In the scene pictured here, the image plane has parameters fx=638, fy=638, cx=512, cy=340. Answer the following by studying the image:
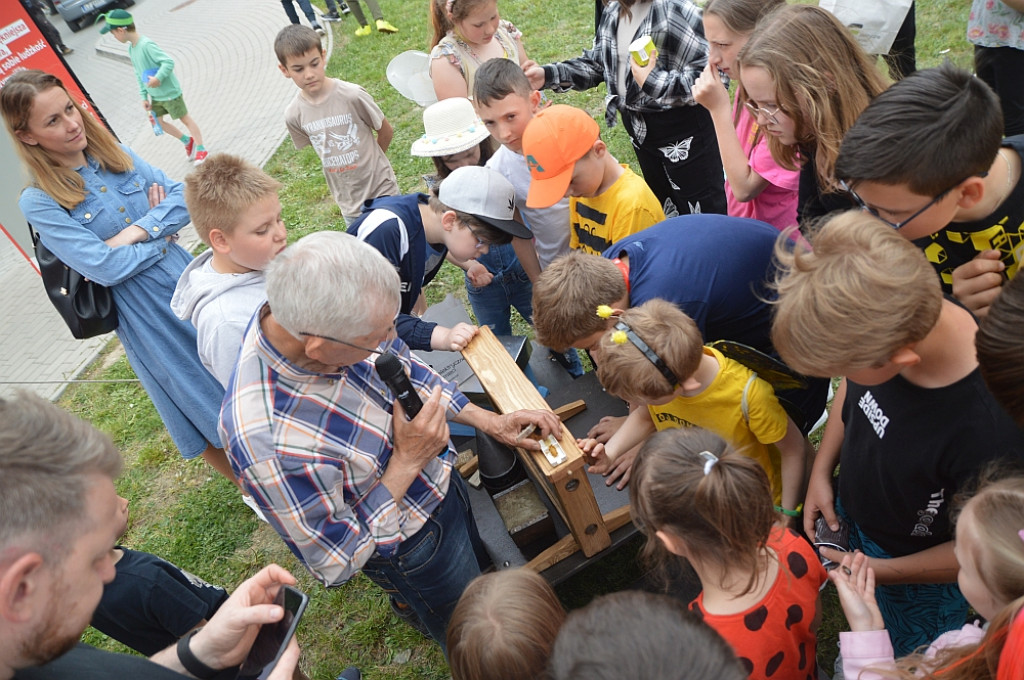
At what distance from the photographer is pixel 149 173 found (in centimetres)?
370

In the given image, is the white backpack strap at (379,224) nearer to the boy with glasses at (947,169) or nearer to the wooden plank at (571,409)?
the wooden plank at (571,409)

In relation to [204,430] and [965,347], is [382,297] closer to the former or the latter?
[965,347]

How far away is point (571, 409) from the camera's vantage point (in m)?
3.10

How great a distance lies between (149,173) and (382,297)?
103 inches

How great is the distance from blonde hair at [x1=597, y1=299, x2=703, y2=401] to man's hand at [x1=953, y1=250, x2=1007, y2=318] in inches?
32.7

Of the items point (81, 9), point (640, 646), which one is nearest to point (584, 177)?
point (640, 646)

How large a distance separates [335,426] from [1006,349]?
177 centimetres

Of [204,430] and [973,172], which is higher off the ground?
[973,172]

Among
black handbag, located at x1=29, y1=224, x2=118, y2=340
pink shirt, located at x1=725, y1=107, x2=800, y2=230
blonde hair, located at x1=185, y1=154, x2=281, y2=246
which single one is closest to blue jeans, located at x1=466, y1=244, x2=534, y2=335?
pink shirt, located at x1=725, y1=107, x2=800, y2=230

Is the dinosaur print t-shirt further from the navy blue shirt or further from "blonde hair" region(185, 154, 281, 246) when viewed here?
"blonde hair" region(185, 154, 281, 246)

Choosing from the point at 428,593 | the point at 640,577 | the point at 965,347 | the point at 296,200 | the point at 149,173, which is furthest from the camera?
the point at 296,200

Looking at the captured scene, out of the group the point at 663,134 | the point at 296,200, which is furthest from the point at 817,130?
the point at 296,200

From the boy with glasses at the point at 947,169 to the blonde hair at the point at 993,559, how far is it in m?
0.77

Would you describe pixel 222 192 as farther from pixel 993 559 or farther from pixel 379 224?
pixel 993 559
